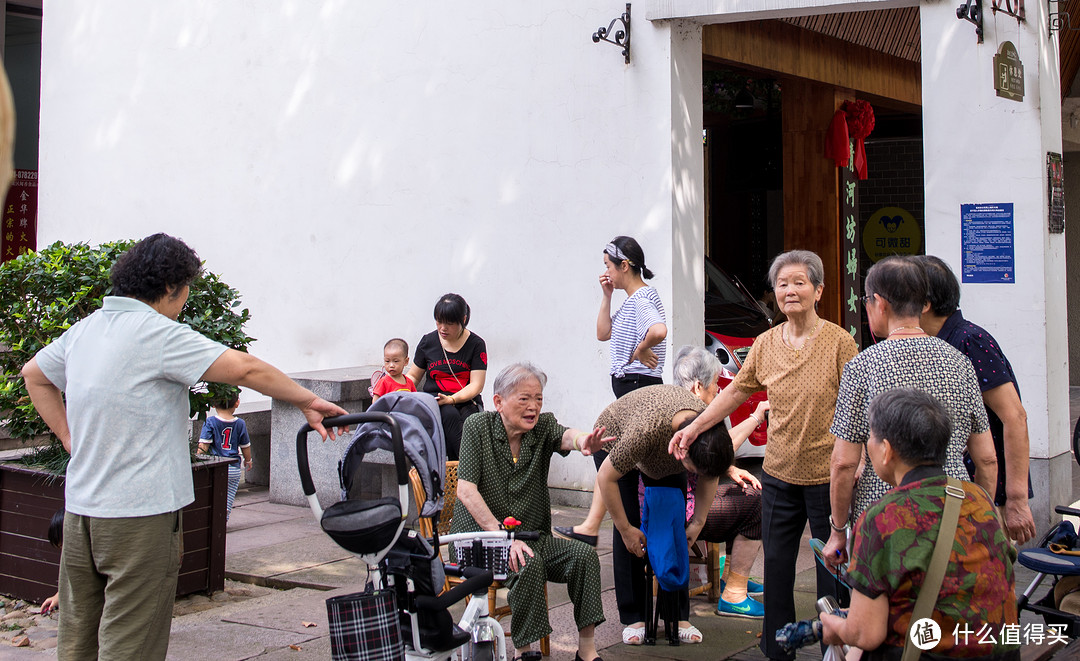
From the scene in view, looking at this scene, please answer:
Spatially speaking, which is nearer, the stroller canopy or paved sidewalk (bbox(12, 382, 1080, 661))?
the stroller canopy

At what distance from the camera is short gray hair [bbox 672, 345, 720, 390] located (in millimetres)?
5559

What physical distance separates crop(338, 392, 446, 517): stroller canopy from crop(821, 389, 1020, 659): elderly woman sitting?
1646mm

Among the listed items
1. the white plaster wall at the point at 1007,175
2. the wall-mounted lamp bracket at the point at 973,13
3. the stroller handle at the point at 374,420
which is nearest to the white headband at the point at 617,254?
the white plaster wall at the point at 1007,175

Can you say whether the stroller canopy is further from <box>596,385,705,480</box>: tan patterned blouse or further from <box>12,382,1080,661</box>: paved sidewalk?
<box>12,382,1080,661</box>: paved sidewalk

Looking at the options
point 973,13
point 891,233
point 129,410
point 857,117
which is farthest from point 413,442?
point 891,233

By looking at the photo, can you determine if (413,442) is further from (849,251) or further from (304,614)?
(849,251)

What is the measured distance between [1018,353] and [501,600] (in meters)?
3.55

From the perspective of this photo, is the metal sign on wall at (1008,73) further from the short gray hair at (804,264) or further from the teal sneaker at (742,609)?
the teal sneaker at (742,609)

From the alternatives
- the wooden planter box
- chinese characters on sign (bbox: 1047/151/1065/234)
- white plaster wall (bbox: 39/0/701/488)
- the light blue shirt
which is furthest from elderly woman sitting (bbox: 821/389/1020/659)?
white plaster wall (bbox: 39/0/701/488)

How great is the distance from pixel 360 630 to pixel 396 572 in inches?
12.2

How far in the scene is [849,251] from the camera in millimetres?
11172

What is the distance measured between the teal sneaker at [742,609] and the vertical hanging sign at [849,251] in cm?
584

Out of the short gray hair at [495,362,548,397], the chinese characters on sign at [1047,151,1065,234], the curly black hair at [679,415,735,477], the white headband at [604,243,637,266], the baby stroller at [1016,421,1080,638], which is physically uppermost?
the chinese characters on sign at [1047,151,1065,234]

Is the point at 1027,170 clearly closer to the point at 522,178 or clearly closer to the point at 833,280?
the point at 522,178
